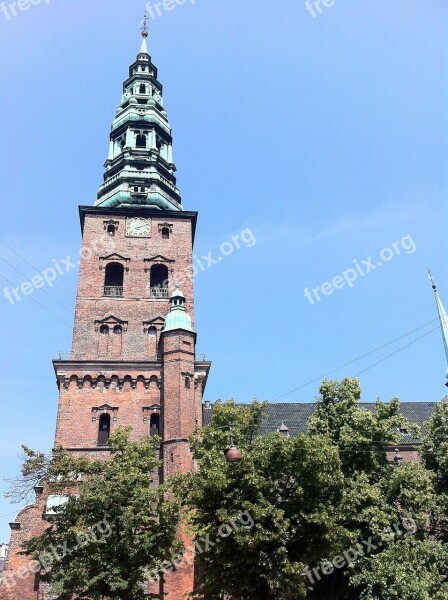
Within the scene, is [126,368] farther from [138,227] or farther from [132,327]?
[138,227]

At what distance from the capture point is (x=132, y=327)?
36031mm

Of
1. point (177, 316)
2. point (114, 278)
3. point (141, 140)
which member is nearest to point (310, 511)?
point (177, 316)

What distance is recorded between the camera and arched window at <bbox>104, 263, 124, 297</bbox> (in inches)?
1487

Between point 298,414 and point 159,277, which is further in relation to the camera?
point 298,414

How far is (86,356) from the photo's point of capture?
113ft

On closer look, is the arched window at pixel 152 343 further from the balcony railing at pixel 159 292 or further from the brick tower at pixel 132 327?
the balcony railing at pixel 159 292

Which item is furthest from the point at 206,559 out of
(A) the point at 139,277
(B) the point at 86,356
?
(A) the point at 139,277

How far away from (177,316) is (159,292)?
4104mm

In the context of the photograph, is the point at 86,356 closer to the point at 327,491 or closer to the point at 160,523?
the point at 160,523

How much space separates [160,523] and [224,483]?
10.1 feet

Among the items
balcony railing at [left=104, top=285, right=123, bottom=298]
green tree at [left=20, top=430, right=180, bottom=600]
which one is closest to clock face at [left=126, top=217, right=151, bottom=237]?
balcony railing at [left=104, top=285, right=123, bottom=298]

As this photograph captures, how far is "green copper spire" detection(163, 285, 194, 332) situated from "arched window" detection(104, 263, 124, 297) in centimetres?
408

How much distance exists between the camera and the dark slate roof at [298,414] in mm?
39344

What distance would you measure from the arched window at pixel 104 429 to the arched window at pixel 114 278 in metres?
8.39
